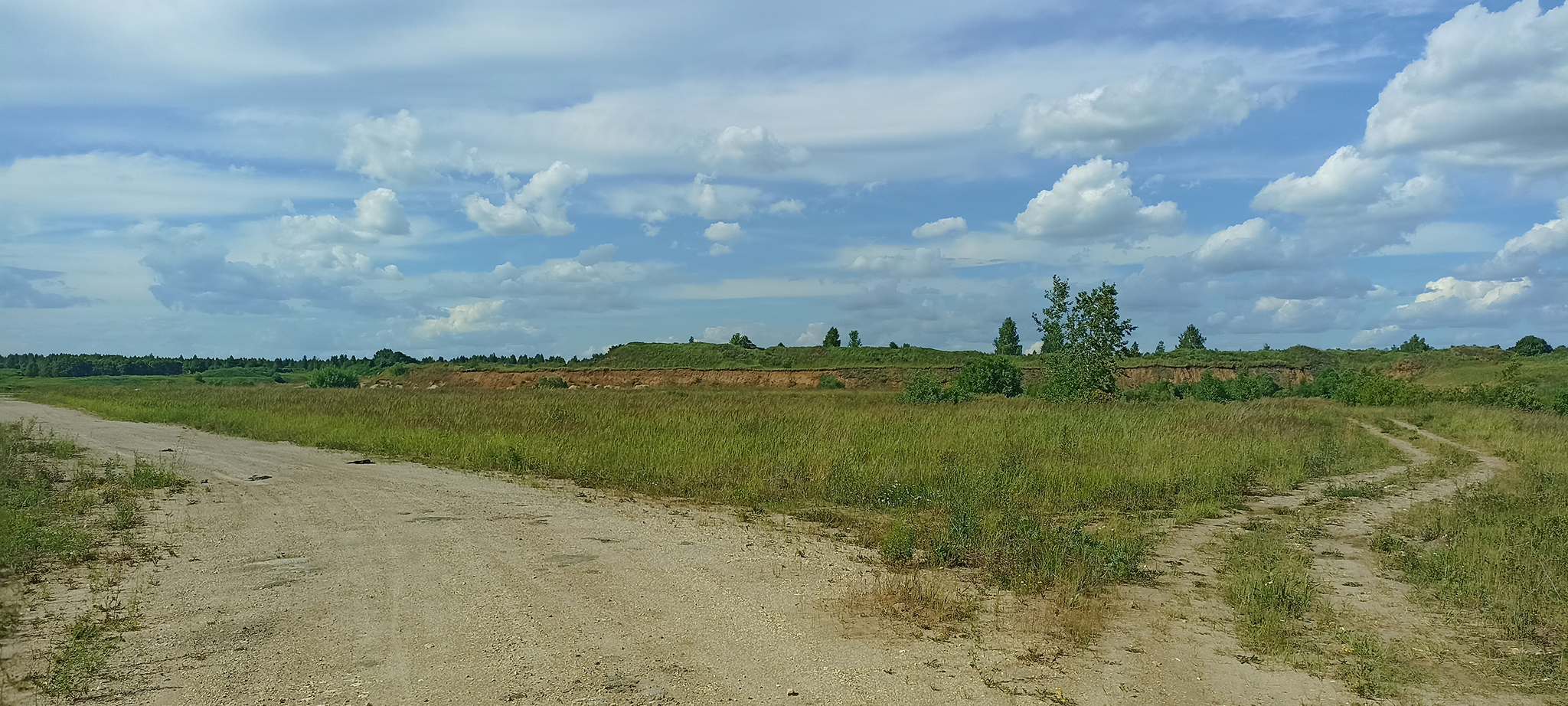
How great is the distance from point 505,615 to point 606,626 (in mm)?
847

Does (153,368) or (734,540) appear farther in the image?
(153,368)

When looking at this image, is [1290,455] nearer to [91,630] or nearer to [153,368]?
[91,630]

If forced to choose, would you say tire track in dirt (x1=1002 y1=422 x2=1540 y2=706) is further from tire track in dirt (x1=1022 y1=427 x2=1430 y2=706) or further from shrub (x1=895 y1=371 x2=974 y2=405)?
shrub (x1=895 y1=371 x2=974 y2=405)

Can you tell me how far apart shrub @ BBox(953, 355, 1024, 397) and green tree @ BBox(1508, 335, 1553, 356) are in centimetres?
5120

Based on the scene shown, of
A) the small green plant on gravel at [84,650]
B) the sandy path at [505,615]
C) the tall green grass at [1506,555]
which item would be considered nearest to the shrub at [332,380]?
the sandy path at [505,615]

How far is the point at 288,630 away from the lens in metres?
6.30

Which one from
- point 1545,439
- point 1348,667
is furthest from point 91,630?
point 1545,439

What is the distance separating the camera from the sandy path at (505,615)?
Result: 17.4 ft

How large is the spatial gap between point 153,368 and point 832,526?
570 ft

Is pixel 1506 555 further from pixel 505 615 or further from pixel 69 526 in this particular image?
pixel 69 526

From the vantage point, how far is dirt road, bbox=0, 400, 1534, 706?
5305 millimetres

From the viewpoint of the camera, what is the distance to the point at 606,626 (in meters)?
6.48

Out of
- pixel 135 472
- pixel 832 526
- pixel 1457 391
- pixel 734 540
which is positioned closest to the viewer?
pixel 734 540

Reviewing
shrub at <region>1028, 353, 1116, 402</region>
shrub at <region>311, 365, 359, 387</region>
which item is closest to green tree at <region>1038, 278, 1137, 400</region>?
shrub at <region>1028, 353, 1116, 402</region>
